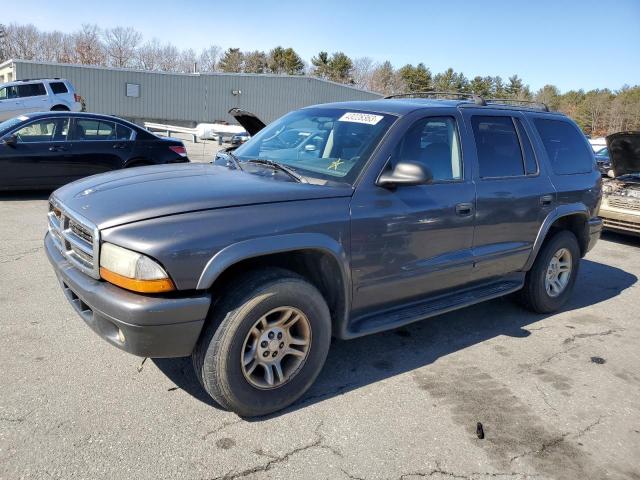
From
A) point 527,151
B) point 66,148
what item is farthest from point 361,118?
point 66,148

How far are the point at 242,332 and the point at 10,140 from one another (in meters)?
7.45

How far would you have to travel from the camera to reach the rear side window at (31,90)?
1956 centimetres

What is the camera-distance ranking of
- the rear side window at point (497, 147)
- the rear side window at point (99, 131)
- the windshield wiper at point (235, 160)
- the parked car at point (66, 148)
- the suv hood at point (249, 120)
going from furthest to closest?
1. the rear side window at point (99, 131)
2. the parked car at point (66, 148)
3. the suv hood at point (249, 120)
4. the rear side window at point (497, 147)
5. the windshield wiper at point (235, 160)

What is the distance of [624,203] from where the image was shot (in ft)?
27.7

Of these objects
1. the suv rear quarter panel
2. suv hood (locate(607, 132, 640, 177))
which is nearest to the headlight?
the suv rear quarter panel

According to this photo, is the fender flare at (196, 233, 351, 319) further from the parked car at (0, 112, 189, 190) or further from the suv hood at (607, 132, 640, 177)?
the parked car at (0, 112, 189, 190)

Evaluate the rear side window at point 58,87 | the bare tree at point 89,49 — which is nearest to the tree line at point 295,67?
the bare tree at point 89,49

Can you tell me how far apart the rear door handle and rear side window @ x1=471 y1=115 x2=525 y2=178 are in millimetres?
307

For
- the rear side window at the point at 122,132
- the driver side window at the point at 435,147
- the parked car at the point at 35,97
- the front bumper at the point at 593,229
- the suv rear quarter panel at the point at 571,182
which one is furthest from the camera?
the parked car at the point at 35,97

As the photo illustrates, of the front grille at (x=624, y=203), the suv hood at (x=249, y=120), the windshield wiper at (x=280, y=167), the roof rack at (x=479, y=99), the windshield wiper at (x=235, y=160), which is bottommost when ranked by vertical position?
the front grille at (x=624, y=203)

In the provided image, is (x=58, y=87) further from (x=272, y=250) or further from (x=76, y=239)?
(x=272, y=250)

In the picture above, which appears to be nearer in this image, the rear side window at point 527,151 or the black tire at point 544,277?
the rear side window at point 527,151

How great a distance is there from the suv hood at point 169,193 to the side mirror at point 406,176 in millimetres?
262

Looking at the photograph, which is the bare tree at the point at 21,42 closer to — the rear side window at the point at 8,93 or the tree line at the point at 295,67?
the tree line at the point at 295,67
